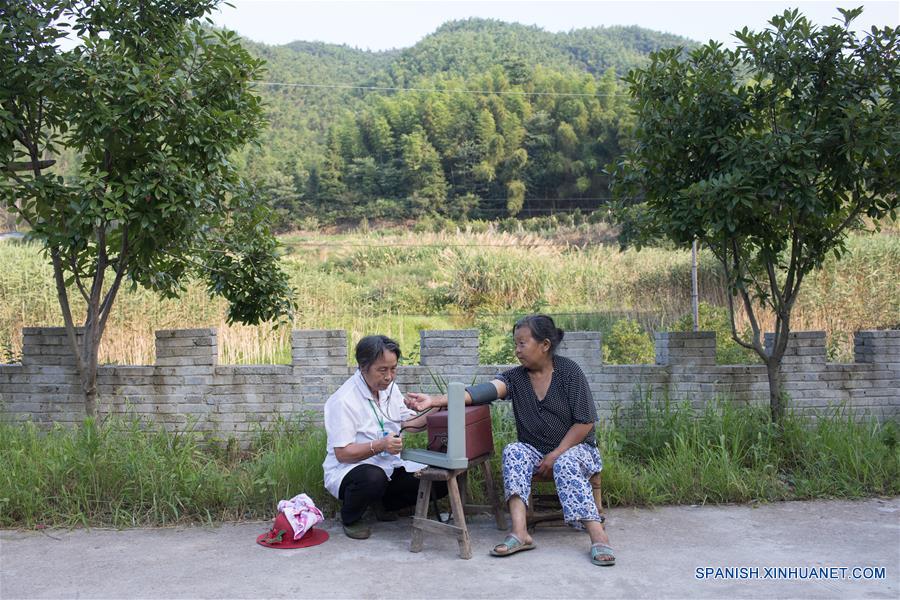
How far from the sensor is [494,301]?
16719 millimetres

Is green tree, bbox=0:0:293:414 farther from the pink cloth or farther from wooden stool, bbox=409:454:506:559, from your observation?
wooden stool, bbox=409:454:506:559

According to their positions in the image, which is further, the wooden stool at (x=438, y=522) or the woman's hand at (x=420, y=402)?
the woman's hand at (x=420, y=402)

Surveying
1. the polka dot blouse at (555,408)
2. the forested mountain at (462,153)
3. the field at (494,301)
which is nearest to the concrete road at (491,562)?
the polka dot blouse at (555,408)

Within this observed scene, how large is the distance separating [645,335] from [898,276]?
223 inches

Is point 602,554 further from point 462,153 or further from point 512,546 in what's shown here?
point 462,153

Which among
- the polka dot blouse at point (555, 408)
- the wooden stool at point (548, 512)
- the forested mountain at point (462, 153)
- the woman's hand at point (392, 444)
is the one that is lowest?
the wooden stool at point (548, 512)

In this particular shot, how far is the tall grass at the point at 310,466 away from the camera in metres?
5.35

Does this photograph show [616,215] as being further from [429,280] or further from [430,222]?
[430,222]

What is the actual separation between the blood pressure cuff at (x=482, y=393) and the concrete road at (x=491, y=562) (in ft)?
2.82

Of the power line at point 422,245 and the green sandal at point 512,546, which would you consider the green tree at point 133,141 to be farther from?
the power line at point 422,245

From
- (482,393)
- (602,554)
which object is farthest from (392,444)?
(602,554)

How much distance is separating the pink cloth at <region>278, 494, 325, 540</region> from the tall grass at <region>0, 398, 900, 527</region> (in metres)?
0.47

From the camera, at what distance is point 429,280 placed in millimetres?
20406

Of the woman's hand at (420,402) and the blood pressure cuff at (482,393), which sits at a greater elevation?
the blood pressure cuff at (482,393)
